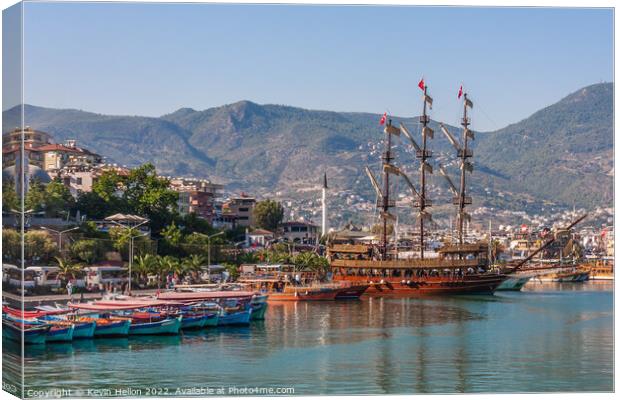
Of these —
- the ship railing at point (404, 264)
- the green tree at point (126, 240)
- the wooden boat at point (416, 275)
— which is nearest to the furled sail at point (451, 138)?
the wooden boat at point (416, 275)

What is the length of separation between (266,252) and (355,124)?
280 ft

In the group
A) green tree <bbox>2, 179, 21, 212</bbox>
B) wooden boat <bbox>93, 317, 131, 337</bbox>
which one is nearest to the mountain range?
wooden boat <bbox>93, 317, 131, 337</bbox>

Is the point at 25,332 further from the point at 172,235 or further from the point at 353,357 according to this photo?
the point at 172,235

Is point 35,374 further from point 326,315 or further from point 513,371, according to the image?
point 326,315

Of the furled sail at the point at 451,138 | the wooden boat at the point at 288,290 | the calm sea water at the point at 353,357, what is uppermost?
the furled sail at the point at 451,138

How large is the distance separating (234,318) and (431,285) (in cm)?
2313

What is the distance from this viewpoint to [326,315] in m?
41.7

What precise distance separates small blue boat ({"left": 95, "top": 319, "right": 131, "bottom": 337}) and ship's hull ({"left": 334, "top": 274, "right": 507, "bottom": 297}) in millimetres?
25610

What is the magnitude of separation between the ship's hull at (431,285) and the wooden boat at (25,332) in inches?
1192

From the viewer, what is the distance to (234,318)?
122 ft

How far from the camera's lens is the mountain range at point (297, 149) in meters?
112

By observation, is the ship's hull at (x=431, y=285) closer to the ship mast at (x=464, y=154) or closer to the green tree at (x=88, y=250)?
the ship mast at (x=464, y=154)

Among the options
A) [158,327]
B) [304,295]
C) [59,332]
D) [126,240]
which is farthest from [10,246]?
[304,295]

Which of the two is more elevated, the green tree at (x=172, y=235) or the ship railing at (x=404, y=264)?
the green tree at (x=172, y=235)
